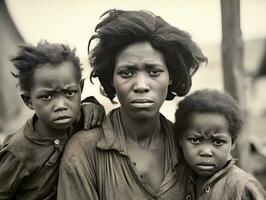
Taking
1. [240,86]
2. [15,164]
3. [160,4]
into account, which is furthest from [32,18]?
[15,164]

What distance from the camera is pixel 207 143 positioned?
3184 mm

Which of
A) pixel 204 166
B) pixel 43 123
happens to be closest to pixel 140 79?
pixel 204 166

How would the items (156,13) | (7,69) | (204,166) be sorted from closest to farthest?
(204,166)
(7,69)
(156,13)

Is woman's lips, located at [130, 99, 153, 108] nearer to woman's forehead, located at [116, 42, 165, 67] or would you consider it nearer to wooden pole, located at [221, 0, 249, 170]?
woman's forehead, located at [116, 42, 165, 67]

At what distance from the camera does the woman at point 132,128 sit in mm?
3111

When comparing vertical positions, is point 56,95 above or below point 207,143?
above

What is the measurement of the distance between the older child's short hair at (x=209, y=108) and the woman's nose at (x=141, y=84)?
0.31m

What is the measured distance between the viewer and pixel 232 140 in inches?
130

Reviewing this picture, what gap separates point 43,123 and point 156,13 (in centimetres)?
1185

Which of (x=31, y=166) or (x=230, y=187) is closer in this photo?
(x=230, y=187)

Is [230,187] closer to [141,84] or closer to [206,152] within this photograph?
[206,152]

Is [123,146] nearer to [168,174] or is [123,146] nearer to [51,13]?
[168,174]

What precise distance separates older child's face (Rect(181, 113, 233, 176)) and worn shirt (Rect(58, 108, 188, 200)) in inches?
4.9

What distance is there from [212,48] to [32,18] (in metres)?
4.74
